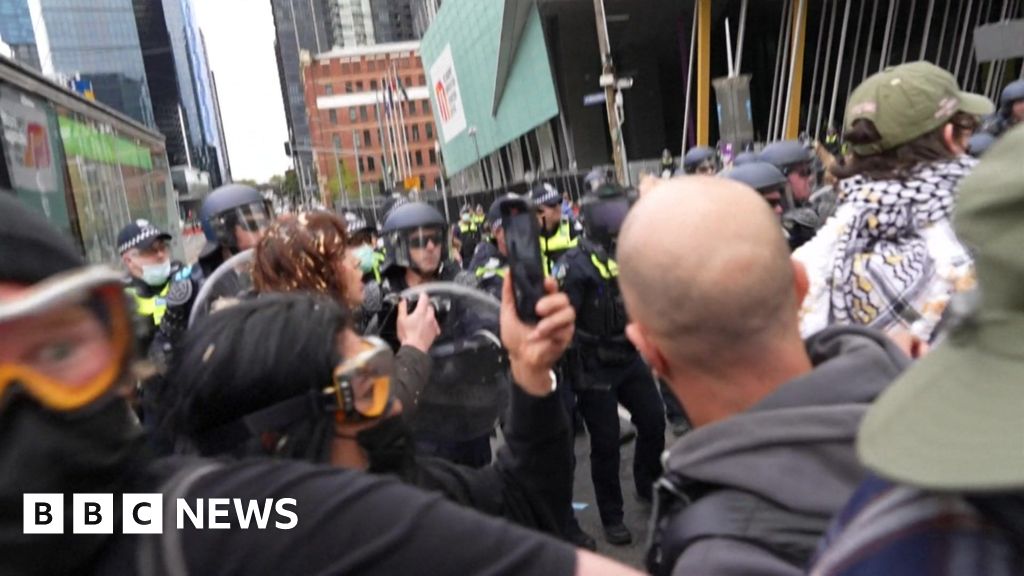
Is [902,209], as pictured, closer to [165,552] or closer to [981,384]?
[981,384]

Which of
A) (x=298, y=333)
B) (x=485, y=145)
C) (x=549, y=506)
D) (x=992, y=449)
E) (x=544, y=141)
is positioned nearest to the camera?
(x=992, y=449)

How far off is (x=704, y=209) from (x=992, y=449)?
66 cm

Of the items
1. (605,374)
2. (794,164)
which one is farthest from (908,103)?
(794,164)

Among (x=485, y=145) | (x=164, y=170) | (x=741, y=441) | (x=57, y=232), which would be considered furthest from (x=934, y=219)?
(x=485, y=145)

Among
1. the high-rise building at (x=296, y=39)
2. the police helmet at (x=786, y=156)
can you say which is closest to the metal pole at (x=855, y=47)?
the police helmet at (x=786, y=156)

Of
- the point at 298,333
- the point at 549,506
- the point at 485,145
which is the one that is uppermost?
the point at 298,333

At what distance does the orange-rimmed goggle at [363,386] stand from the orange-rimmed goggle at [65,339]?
0.44m

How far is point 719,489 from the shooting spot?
1.20m

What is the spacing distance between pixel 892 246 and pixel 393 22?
15867 cm

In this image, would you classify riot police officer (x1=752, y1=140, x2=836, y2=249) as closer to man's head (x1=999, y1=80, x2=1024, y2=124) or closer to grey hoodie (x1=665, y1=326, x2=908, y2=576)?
man's head (x1=999, y1=80, x2=1024, y2=124)

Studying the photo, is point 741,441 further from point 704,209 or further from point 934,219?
point 934,219

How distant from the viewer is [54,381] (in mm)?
1043

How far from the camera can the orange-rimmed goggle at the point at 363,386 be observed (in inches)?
59.4

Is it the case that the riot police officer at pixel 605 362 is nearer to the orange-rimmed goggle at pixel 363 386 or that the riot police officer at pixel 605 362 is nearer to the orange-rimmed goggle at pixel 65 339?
the orange-rimmed goggle at pixel 363 386
